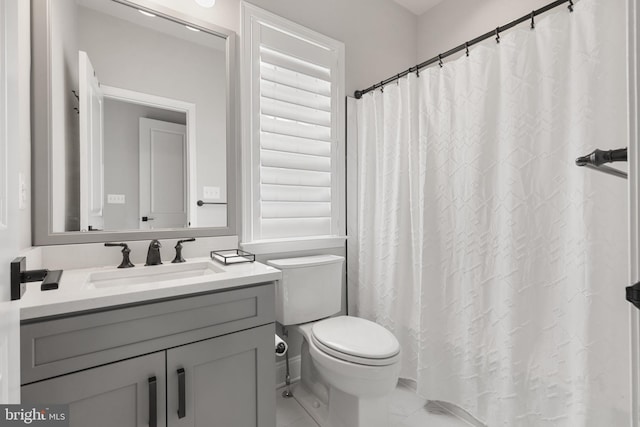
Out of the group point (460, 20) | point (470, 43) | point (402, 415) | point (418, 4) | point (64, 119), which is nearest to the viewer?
point (64, 119)

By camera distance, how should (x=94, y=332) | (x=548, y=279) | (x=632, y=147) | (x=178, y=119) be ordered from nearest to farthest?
(x=632, y=147)
(x=94, y=332)
(x=548, y=279)
(x=178, y=119)

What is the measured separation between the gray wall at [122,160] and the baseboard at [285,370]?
1.16m

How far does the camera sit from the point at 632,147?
46 centimetres

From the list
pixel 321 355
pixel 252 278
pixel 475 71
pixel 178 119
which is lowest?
pixel 321 355

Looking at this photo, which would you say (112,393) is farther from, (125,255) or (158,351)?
(125,255)

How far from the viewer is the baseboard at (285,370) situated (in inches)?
73.2

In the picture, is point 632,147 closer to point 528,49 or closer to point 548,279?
point 548,279

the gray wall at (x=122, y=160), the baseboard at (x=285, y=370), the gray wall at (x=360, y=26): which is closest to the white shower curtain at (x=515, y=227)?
the gray wall at (x=360, y=26)

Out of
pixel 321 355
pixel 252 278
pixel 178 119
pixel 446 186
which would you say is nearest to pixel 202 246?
pixel 252 278

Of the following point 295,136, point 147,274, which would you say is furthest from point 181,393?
point 295,136

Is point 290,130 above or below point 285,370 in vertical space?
above

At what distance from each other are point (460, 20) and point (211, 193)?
2123 mm

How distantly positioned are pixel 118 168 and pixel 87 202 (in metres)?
0.20

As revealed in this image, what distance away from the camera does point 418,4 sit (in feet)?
7.77
